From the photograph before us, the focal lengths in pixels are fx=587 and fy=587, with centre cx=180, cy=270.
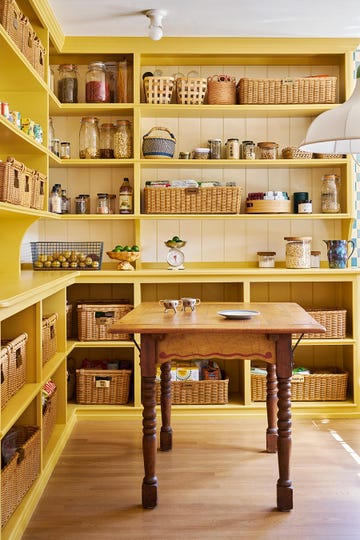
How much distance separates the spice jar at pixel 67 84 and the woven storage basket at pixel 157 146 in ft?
1.98

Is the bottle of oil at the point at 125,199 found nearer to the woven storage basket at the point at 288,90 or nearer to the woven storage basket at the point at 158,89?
the woven storage basket at the point at 158,89

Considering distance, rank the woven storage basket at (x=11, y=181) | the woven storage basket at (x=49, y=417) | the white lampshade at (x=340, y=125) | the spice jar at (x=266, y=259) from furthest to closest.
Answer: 1. the spice jar at (x=266, y=259)
2. the woven storage basket at (x=49, y=417)
3. the woven storage basket at (x=11, y=181)
4. the white lampshade at (x=340, y=125)

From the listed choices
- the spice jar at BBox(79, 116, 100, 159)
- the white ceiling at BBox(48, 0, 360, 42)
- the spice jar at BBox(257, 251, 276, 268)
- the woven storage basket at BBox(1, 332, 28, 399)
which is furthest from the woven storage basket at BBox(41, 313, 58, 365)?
the white ceiling at BBox(48, 0, 360, 42)

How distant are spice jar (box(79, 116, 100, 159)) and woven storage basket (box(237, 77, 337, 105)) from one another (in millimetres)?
1075

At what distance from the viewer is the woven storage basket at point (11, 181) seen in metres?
2.71

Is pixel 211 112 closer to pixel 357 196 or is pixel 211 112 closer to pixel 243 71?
pixel 243 71

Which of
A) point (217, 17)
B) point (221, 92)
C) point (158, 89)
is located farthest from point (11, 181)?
point (221, 92)

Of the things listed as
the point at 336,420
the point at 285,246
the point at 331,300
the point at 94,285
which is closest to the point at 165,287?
the point at 94,285

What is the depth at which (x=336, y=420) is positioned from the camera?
157 inches

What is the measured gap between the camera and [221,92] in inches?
164

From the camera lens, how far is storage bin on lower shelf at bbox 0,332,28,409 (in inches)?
96.7

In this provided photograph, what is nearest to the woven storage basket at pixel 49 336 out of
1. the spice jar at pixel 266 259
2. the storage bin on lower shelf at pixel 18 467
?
the storage bin on lower shelf at pixel 18 467

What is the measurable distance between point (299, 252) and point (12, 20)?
2.36 meters

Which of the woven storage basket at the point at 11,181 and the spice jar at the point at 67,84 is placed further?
the spice jar at the point at 67,84
